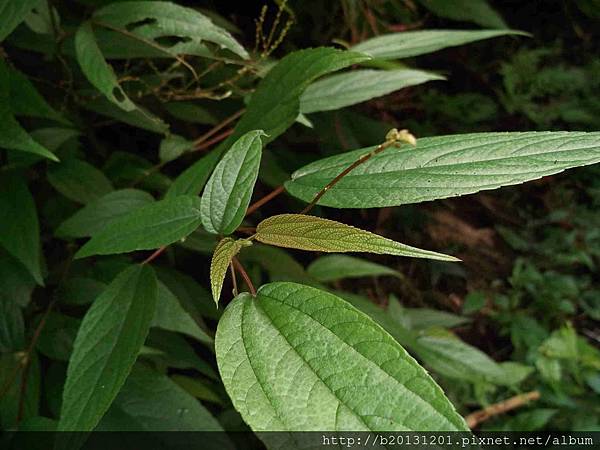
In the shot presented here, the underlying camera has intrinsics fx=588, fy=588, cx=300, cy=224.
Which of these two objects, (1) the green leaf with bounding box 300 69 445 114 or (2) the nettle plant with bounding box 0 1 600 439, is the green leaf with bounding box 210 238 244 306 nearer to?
(2) the nettle plant with bounding box 0 1 600 439

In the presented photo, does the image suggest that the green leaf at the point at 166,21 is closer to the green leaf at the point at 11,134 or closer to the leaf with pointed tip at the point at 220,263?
the green leaf at the point at 11,134

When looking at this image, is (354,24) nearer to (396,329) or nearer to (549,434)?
(396,329)

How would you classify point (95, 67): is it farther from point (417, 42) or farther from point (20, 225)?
point (417, 42)

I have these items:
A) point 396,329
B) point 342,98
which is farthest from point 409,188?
point 396,329

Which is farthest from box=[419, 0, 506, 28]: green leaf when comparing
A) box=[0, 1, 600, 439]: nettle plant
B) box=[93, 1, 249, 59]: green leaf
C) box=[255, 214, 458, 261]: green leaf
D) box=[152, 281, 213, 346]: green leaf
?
box=[255, 214, 458, 261]: green leaf

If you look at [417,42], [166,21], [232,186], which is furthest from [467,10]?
[232,186]
